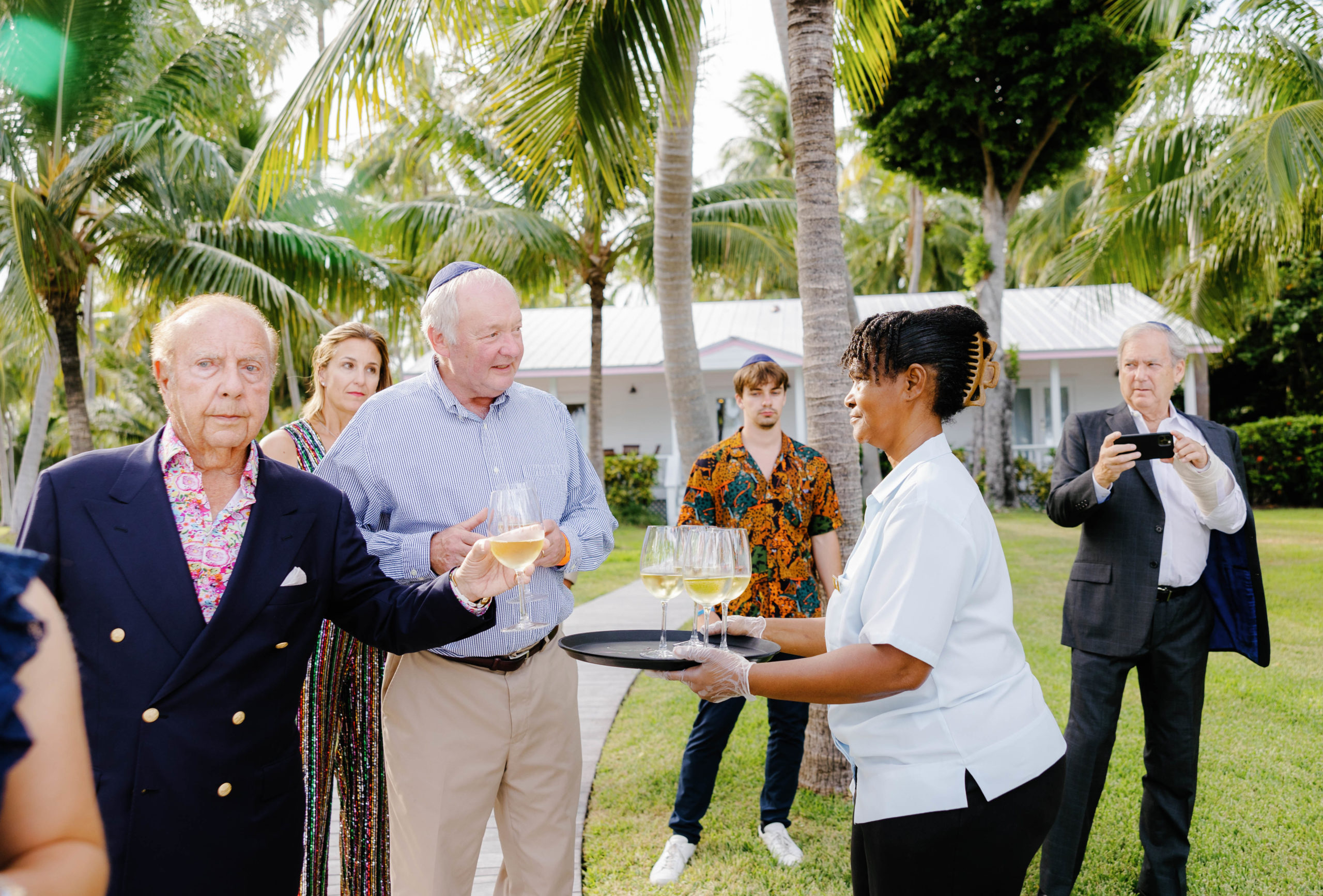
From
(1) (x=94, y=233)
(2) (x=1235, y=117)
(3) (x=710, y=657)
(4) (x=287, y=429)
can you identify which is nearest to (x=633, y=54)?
(4) (x=287, y=429)

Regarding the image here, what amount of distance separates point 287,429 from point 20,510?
2784 centimetres

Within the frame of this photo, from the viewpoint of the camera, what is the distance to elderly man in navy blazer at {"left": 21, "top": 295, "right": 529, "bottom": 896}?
196cm

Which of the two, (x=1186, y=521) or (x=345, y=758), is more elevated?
(x=1186, y=521)

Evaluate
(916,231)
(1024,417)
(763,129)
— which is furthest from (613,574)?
(763,129)

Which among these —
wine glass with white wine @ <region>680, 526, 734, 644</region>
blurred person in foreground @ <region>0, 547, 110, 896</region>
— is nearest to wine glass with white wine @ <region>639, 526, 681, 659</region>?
wine glass with white wine @ <region>680, 526, 734, 644</region>

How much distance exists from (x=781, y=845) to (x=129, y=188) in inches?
401

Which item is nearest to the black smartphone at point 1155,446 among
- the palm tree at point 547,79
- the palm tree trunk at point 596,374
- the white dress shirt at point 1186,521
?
the white dress shirt at point 1186,521

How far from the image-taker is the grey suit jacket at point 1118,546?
364 centimetres

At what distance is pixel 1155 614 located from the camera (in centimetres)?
366

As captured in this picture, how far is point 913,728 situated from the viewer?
206 centimetres

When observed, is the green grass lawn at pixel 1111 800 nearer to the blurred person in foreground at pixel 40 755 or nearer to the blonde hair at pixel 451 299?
the blonde hair at pixel 451 299

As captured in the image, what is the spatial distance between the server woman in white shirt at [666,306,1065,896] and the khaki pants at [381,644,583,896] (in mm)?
784

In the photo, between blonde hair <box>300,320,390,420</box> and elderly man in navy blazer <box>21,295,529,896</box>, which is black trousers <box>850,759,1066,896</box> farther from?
blonde hair <box>300,320,390,420</box>

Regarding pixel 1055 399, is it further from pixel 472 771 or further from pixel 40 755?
pixel 40 755
